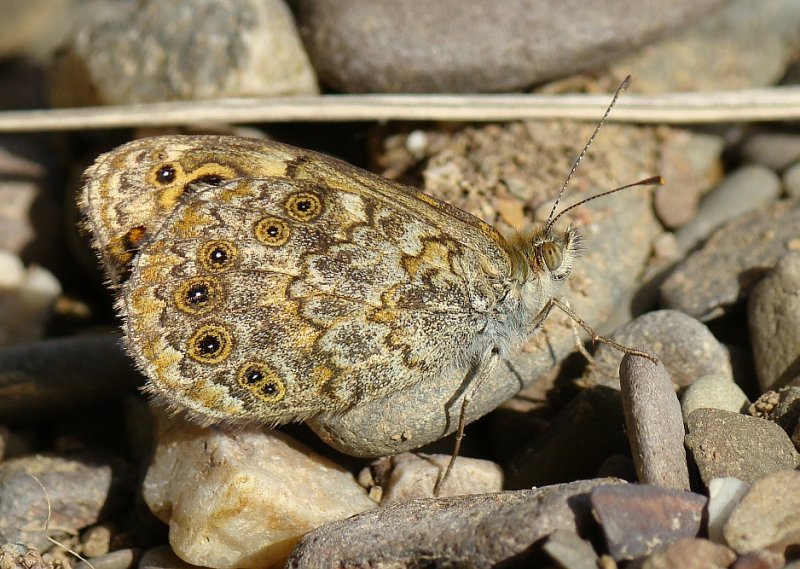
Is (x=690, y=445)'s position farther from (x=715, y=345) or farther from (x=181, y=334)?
(x=181, y=334)

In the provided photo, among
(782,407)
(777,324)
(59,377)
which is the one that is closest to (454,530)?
(782,407)

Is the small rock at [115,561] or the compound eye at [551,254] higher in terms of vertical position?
the compound eye at [551,254]

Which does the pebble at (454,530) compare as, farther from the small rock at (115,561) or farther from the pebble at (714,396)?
the small rock at (115,561)

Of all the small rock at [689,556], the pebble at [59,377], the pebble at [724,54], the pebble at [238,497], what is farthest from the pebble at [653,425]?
the pebble at [59,377]

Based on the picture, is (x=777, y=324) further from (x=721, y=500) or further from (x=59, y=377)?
(x=59, y=377)

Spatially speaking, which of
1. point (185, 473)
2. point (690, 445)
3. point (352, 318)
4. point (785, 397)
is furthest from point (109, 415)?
point (785, 397)
